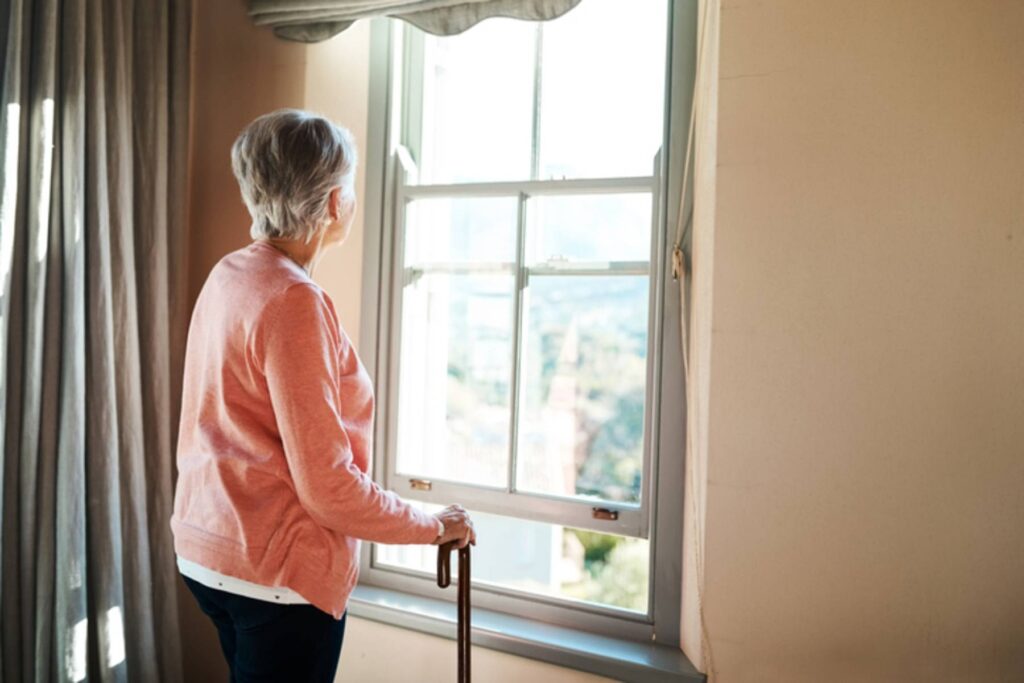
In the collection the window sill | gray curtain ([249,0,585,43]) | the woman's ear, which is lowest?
the window sill

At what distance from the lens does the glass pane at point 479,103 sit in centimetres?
169

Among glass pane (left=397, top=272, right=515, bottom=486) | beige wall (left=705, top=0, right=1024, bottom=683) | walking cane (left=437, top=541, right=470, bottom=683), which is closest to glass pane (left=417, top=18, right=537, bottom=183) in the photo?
glass pane (left=397, top=272, right=515, bottom=486)

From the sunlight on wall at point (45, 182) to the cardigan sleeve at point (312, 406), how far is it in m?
0.81

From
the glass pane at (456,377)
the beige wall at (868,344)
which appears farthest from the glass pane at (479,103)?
the beige wall at (868,344)

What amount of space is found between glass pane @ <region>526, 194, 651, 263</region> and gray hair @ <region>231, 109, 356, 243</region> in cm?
65

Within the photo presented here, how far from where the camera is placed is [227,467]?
3.37 ft

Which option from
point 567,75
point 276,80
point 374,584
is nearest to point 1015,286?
point 567,75

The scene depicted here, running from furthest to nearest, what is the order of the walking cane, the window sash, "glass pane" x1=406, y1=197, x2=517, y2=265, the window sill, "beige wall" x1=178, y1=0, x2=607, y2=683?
"beige wall" x1=178, y1=0, x2=607, y2=683, "glass pane" x1=406, y1=197, x2=517, y2=265, the window sash, the window sill, the walking cane

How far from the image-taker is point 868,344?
1.21 m

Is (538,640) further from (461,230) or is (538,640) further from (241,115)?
(241,115)

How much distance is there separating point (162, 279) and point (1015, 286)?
1.75m

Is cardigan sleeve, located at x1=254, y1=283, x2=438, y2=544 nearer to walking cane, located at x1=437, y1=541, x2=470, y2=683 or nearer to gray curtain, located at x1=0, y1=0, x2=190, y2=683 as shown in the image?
walking cane, located at x1=437, y1=541, x2=470, y2=683

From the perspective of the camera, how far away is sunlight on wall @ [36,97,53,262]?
1.46 m

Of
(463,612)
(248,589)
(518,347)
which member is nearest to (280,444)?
(248,589)
